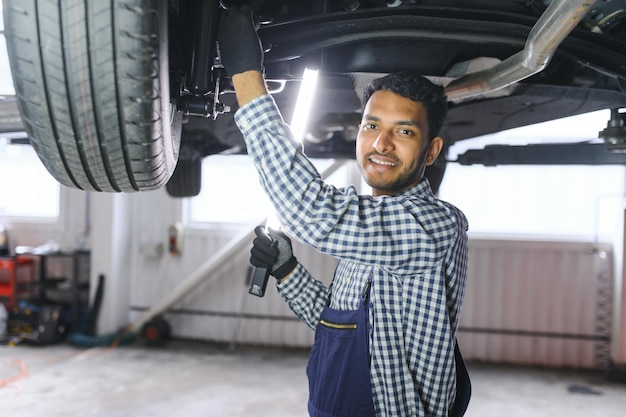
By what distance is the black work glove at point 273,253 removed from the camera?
1.14 m

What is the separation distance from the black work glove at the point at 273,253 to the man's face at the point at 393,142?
0.85ft

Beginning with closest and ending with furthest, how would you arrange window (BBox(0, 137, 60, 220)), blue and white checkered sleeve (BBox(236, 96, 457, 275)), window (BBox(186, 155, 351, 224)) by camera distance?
blue and white checkered sleeve (BBox(236, 96, 457, 275))
window (BBox(186, 155, 351, 224))
window (BBox(0, 137, 60, 220))

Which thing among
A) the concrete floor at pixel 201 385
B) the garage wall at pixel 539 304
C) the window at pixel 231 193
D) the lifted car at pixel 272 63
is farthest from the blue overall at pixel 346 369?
the window at pixel 231 193

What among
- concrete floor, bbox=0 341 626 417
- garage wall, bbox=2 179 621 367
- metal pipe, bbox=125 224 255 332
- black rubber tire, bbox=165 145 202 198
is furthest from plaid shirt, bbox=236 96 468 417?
garage wall, bbox=2 179 621 367

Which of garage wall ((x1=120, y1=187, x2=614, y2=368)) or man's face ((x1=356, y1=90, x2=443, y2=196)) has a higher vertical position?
man's face ((x1=356, y1=90, x2=443, y2=196))

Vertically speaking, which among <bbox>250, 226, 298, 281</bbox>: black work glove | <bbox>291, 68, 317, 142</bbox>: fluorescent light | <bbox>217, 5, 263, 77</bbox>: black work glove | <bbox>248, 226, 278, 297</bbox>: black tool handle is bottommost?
<bbox>248, 226, 278, 297</bbox>: black tool handle

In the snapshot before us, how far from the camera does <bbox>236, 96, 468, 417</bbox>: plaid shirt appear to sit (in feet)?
2.84

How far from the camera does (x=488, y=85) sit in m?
1.13

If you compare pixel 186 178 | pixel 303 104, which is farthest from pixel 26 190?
pixel 303 104

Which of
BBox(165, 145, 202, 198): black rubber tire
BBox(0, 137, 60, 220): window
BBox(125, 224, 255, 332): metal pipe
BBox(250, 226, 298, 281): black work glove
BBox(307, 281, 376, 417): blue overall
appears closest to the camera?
BBox(307, 281, 376, 417): blue overall

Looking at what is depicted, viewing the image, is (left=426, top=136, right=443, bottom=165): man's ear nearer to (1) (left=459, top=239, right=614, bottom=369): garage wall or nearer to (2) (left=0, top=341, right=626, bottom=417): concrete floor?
(2) (left=0, top=341, right=626, bottom=417): concrete floor

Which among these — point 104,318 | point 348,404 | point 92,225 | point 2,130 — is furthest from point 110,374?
point 348,404

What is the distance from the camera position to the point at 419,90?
41.6 inches

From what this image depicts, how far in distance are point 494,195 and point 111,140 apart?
3907mm
